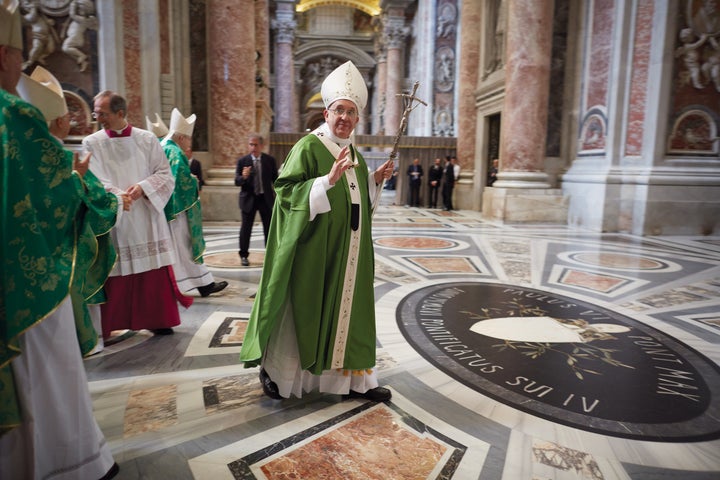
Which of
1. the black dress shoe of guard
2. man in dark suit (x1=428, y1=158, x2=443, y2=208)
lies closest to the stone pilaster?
man in dark suit (x1=428, y1=158, x2=443, y2=208)

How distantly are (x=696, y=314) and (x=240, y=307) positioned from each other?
151 inches

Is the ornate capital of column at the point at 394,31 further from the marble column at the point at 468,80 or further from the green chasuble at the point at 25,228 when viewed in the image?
the green chasuble at the point at 25,228

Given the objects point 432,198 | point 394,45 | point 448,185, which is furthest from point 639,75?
point 394,45

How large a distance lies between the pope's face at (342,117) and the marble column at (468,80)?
12.1m

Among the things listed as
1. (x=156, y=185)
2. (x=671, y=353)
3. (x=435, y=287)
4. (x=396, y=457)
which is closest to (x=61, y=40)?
(x=156, y=185)

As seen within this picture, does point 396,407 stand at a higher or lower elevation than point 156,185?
lower

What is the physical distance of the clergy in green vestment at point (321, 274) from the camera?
2.23 metres

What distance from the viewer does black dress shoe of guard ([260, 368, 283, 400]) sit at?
2387mm

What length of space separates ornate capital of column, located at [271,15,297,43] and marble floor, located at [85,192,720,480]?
23918 mm

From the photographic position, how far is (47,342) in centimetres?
153

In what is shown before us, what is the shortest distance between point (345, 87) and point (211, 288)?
9.32 ft

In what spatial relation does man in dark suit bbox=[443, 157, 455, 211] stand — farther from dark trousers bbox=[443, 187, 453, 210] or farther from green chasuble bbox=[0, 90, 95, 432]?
green chasuble bbox=[0, 90, 95, 432]

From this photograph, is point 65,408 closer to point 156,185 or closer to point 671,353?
point 156,185

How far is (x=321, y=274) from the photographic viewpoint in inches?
89.2
